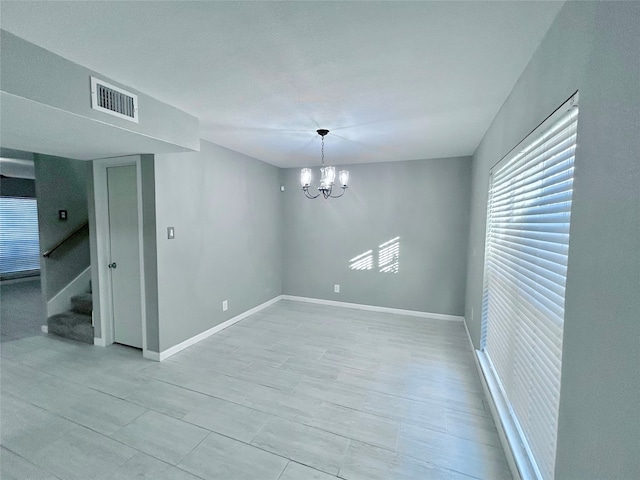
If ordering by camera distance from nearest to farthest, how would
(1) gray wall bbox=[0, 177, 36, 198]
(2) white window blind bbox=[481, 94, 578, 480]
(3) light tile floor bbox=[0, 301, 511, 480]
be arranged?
(2) white window blind bbox=[481, 94, 578, 480] < (3) light tile floor bbox=[0, 301, 511, 480] < (1) gray wall bbox=[0, 177, 36, 198]

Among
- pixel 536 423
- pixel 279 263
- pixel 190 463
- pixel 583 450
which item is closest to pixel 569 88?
pixel 583 450

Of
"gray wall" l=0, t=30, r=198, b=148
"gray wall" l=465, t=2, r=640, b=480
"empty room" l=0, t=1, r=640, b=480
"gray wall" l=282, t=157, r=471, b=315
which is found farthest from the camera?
"gray wall" l=282, t=157, r=471, b=315

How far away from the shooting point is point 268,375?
264 centimetres

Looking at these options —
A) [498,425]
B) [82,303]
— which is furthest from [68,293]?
[498,425]

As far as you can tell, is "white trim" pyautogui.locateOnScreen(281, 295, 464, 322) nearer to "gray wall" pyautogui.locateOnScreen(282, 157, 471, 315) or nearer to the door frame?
"gray wall" pyautogui.locateOnScreen(282, 157, 471, 315)

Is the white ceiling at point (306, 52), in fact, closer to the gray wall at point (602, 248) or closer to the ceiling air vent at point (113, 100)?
the ceiling air vent at point (113, 100)

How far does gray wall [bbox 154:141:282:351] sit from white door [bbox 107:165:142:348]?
0.46 meters

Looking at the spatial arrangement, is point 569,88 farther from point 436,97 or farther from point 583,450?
point 583,450

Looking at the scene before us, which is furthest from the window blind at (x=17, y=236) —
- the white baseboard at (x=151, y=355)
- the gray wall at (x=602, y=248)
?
the gray wall at (x=602, y=248)

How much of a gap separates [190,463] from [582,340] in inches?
82.7

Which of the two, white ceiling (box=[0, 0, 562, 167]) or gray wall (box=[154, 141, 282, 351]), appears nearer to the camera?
white ceiling (box=[0, 0, 562, 167])

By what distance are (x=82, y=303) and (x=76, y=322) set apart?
0.38 meters

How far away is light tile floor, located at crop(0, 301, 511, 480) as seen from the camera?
1.67 m

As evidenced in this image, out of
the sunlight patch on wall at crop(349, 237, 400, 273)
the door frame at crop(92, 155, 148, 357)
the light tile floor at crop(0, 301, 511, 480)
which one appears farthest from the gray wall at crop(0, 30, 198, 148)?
the sunlight patch on wall at crop(349, 237, 400, 273)
